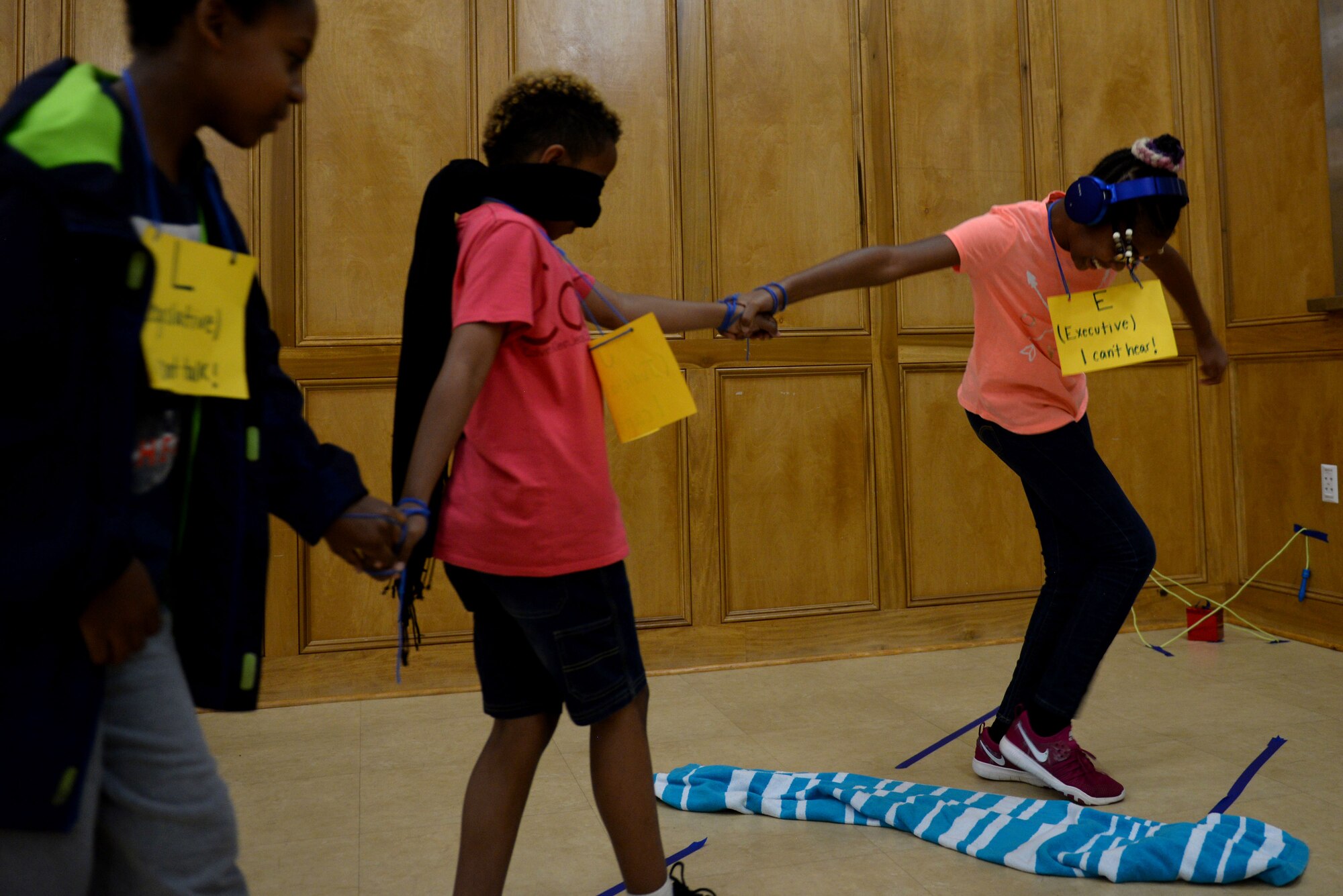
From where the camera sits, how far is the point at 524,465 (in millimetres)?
1365

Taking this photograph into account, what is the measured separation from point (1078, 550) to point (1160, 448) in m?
1.84

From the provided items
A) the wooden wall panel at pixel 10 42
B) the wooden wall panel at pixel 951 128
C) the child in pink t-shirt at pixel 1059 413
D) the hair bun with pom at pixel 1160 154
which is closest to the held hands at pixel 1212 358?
the child in pink t-shirt at pixel 1059 413

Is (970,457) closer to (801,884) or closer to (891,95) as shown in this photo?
(891,95)

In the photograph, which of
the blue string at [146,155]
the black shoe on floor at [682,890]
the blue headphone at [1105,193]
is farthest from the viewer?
the blue headphone at [1105,193]

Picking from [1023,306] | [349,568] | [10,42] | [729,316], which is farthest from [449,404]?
[10,42]

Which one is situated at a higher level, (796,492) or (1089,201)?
(1089,201)

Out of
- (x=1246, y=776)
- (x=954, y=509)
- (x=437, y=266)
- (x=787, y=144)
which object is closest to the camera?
(x=437, y=266)

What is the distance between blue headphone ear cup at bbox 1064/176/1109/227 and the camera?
2.03 m

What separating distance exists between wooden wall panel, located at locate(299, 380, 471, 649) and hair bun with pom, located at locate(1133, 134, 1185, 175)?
214 cm

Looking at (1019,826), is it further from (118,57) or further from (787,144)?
(118,57)

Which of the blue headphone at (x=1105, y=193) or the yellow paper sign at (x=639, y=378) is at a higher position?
the blue headphone at (x=1105, y=193)

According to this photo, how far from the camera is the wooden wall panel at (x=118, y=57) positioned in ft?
10.0

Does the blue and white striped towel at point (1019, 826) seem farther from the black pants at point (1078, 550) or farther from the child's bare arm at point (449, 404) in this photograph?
the child's bare arm at point (449, 404)

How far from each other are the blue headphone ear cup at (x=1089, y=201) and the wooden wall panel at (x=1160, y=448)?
6.06ft
